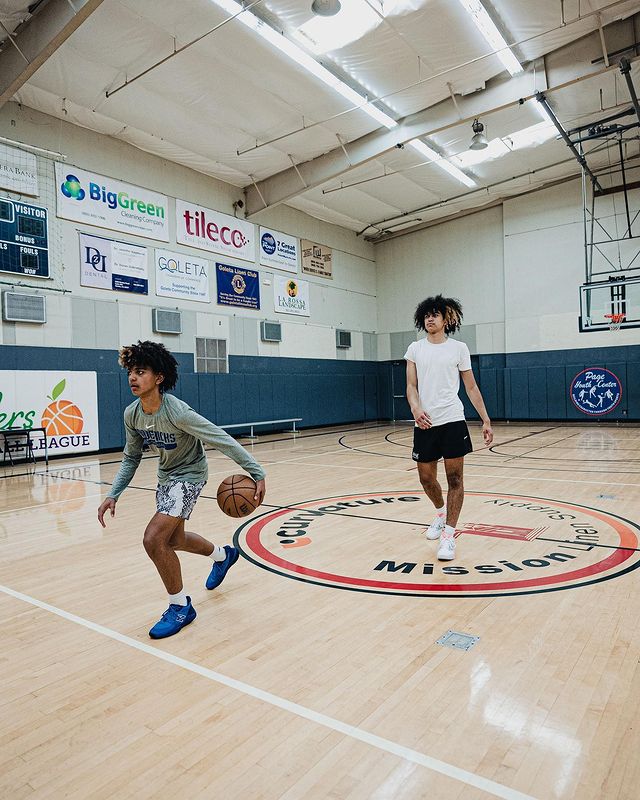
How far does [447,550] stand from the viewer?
11.6ft

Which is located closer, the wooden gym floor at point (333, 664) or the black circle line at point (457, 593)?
the wooden gym floor at point (333, 664)

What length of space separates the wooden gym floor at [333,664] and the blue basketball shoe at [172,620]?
71mm

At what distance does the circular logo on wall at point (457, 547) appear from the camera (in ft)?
10.4

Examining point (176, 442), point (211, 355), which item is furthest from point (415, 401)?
point (211, 355)

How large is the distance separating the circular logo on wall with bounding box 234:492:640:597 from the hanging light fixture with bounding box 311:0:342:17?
641 centimetres

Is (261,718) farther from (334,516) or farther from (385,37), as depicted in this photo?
(385,37)

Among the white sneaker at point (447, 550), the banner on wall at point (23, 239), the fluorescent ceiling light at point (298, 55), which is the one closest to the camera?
the white sneaker at point (447, 550)

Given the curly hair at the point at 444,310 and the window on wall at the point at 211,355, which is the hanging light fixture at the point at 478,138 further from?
the curly hair at the point at 444,310

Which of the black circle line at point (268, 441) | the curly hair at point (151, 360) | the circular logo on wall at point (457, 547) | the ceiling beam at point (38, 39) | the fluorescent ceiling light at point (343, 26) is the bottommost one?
the black circle line at point (268, 441)

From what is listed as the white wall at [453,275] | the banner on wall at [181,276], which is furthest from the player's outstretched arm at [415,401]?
→ the white wall at [453,275]

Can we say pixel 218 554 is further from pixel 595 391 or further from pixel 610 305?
pixel 595 391

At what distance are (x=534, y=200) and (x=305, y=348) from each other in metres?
7.34

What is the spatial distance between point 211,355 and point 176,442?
10.7 m

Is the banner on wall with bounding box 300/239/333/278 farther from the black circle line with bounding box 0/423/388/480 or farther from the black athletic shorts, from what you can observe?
the black athletic shorts
